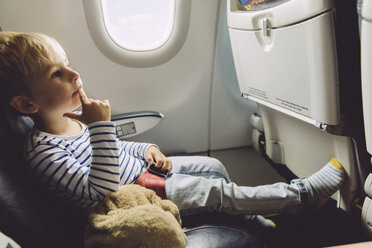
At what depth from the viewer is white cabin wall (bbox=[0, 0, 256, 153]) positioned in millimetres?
1157

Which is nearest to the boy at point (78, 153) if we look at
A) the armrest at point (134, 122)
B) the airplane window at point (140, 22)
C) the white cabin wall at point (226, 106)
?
the armrest at point (134, 122)

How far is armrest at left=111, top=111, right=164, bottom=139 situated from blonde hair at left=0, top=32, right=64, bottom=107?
521 millimetres

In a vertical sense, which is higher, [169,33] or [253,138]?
[169,33]

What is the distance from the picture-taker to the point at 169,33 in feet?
4.27

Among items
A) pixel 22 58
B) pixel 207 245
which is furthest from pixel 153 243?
pixel 22 58

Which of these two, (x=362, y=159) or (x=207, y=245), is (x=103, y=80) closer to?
(x=207, y=245)

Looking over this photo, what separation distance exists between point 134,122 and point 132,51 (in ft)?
1.07

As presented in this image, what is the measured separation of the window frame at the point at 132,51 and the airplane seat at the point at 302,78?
0.23 m

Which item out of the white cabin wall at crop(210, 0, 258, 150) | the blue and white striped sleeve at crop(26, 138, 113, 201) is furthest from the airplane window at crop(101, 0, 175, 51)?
the blue and white striped sleeve at crop(26, 138, 113, 201)

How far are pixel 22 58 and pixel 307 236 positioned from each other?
4.19 ft

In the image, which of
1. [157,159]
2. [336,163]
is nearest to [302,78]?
[336,163]

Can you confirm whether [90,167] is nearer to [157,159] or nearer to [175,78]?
[157,159]

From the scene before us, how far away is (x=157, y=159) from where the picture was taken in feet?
3.30

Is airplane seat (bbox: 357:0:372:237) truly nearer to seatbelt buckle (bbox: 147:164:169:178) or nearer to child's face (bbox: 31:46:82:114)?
seatbelt buckle (bbox: 147:164:169:178)
